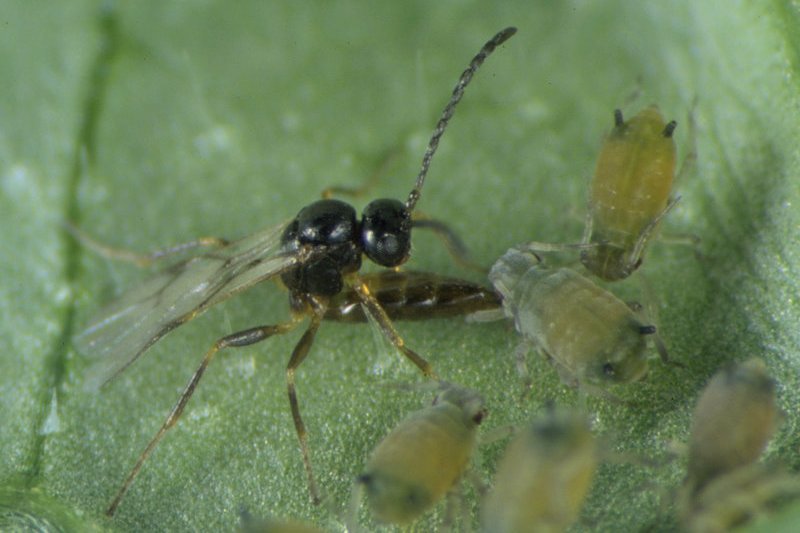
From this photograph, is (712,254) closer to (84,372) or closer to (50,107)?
(84,372)

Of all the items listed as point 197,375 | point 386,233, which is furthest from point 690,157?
point 197,375

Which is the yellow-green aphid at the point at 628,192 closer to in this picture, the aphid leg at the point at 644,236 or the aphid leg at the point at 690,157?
the aphid leg at the point at 644,236

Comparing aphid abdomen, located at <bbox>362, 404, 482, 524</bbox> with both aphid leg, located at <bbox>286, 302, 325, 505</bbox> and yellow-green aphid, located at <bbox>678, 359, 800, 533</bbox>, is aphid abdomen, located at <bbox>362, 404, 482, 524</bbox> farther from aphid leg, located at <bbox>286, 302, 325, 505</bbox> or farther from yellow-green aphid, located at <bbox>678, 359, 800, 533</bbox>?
yellow-green aphid, located at <bbox>678, 359, 800, 533</bbox>

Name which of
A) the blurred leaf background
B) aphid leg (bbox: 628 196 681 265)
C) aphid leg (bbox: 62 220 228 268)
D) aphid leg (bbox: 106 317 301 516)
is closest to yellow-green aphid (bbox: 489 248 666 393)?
the blurred leaf background

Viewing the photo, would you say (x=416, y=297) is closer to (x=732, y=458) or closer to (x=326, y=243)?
(x=326, y=243)

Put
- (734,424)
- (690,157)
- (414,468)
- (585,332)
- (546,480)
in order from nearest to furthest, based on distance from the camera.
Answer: (546,480), (734,424), (414,468), (585,332), (690,157)
